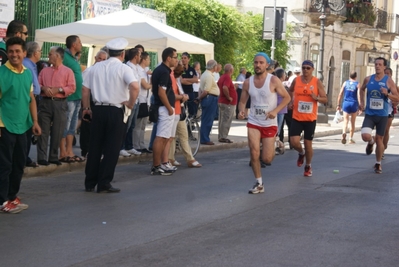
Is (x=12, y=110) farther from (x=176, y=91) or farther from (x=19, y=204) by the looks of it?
(x=176, y=91)

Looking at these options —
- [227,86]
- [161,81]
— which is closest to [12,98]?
[161,81]

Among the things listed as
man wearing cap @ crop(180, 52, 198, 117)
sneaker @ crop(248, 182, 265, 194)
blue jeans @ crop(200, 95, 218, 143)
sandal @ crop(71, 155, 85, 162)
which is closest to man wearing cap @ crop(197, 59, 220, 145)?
blue jeans @ crop(200, 95, 218, 143)

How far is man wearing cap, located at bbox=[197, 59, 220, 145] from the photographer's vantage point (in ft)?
60.5

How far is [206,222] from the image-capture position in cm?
899

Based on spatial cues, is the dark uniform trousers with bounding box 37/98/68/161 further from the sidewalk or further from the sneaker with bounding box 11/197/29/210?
the sneaker with bounding box 11/197/29/210

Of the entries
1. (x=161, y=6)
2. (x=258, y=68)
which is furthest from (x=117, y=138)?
(x=161, y=6)

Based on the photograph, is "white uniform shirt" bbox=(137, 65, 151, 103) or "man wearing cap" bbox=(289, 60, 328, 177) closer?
"man wearing cap" bbox=(289, 60, 328, 177)

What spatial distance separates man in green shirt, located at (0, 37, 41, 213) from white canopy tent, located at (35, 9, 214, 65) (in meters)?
8.43

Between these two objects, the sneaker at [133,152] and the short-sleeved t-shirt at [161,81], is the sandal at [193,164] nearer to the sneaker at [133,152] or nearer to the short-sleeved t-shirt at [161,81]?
the sneaker at [133,152]

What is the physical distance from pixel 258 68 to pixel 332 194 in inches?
76.6

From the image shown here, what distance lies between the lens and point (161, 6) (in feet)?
96.4

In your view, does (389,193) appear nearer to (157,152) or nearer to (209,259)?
(157,152)

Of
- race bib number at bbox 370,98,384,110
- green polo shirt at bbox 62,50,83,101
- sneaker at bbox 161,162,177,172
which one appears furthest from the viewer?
race bib number at bbox 370,98,384,110

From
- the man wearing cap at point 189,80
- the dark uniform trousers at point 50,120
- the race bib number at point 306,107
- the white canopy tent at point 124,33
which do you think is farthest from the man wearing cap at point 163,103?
the man wearing cap at point 189,80
